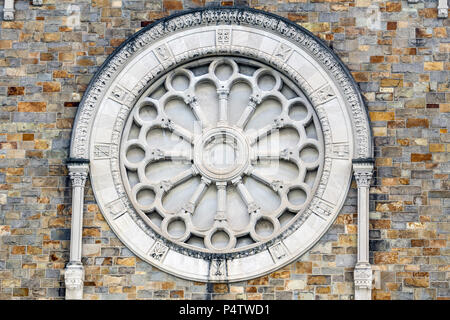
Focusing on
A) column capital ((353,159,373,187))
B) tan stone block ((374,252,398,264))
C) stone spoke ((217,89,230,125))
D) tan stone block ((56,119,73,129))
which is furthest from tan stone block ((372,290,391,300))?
tan stone block ((56,119,73,129))

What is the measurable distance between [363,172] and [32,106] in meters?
4.77

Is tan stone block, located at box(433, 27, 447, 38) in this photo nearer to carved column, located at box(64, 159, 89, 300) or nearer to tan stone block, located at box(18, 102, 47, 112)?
carved column, located at box(64, 159, 89, 300)

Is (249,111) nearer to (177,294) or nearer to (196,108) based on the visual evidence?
(196,108)

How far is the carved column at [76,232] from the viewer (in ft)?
77.3

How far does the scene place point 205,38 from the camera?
80.7 ft

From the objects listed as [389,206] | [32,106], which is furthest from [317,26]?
[32,106]

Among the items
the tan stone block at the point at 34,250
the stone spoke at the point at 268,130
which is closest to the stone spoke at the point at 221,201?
the stone spoke at the point at 268,130

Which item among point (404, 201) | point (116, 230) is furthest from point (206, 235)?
point (404, 201)

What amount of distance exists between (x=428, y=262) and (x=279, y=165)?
2517 mm

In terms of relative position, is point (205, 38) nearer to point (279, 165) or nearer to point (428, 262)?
point (279, 165)

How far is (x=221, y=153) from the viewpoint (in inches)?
962

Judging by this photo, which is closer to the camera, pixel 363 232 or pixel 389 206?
pixel 363 232

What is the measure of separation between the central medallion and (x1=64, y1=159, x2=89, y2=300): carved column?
5.37ft

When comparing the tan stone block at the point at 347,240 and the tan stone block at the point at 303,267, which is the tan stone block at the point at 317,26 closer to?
the tan stone block at the point at 347,240
